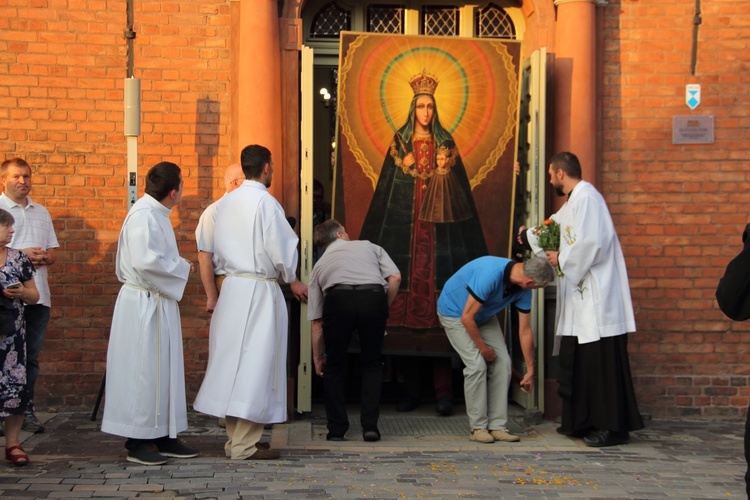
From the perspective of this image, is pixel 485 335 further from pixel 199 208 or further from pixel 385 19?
pixel 385 19

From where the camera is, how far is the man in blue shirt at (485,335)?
24.4 feet

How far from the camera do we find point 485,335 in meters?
7.79

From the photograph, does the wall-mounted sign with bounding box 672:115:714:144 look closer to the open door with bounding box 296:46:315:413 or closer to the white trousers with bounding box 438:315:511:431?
the white trousers with bounding box 438:315:511:431

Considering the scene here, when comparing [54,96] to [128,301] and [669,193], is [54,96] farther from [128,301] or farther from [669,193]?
[669,193]

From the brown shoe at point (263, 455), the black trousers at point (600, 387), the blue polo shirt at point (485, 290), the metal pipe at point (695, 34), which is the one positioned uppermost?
the metal pipe at point (695, 34)

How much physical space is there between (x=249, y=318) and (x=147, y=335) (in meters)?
0.66

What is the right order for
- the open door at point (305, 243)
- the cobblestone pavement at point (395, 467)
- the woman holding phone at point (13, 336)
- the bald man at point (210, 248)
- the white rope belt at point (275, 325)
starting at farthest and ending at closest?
the open door at point (305, 243) < the bald man at point (210, 248) < the white rope belt at point (275, 325) < the woman holding phone at point (13, 336) < the cobblestone pavement at point (395, 467)

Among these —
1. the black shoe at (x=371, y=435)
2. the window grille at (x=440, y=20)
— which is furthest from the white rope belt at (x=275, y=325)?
the window grille at (x=440, y=20)

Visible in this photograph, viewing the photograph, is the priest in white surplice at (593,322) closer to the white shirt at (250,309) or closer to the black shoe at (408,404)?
the black shoe at (408,404)

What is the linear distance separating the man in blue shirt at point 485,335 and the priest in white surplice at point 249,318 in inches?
54.5

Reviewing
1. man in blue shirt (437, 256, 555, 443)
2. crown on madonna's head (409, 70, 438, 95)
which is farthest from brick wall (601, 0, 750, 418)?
man in blue shirt (437, 256, 555, 443)

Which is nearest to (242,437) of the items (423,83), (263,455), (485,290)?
(263,455)

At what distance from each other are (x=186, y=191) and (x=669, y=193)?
3.99 metres

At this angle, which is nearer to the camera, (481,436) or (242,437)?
(242,437)
